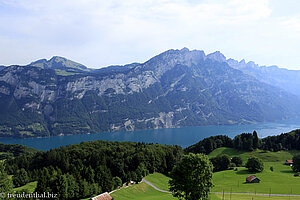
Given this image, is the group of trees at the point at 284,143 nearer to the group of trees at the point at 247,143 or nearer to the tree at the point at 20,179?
the group of trees at the point at 247,143

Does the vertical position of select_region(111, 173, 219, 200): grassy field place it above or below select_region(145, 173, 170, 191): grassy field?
above

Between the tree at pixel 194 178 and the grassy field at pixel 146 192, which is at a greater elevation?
the tree at pixel 194 178

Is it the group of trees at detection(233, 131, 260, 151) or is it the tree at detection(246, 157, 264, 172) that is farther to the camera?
the group of trees at detection(233, 131, 260, 151)

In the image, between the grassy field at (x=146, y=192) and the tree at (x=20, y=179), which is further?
the tree at (x=20, y=179)

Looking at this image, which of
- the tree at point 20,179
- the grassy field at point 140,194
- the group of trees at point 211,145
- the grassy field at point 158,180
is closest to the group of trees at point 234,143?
the group of trees at point 211,145

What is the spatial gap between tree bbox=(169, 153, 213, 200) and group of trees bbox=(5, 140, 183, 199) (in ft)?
86.8

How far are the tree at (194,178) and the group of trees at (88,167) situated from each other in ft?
86.8

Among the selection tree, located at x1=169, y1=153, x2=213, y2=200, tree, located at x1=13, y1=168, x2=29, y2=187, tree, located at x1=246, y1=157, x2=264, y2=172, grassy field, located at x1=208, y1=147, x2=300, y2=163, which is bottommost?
tree, located at x1=13, y1=168, x2=29, y2=187

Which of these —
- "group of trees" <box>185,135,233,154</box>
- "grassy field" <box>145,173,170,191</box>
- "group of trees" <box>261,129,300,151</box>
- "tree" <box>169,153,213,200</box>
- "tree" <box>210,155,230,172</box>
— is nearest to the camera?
"tree" <box>169,153,213,200</box>

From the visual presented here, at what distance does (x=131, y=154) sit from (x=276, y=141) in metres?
81.5

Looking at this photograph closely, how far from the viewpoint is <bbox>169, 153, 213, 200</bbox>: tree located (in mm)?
37094

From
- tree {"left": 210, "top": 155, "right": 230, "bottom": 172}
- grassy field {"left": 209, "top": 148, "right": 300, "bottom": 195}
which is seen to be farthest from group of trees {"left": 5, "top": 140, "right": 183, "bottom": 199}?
grassy field {"left": 209, "top": 148, "right": 300, "bottom": 195}

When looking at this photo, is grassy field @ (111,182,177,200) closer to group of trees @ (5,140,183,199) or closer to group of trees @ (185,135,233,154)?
group of trees @ (5,140,183,199)

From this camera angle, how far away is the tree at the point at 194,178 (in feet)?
122
